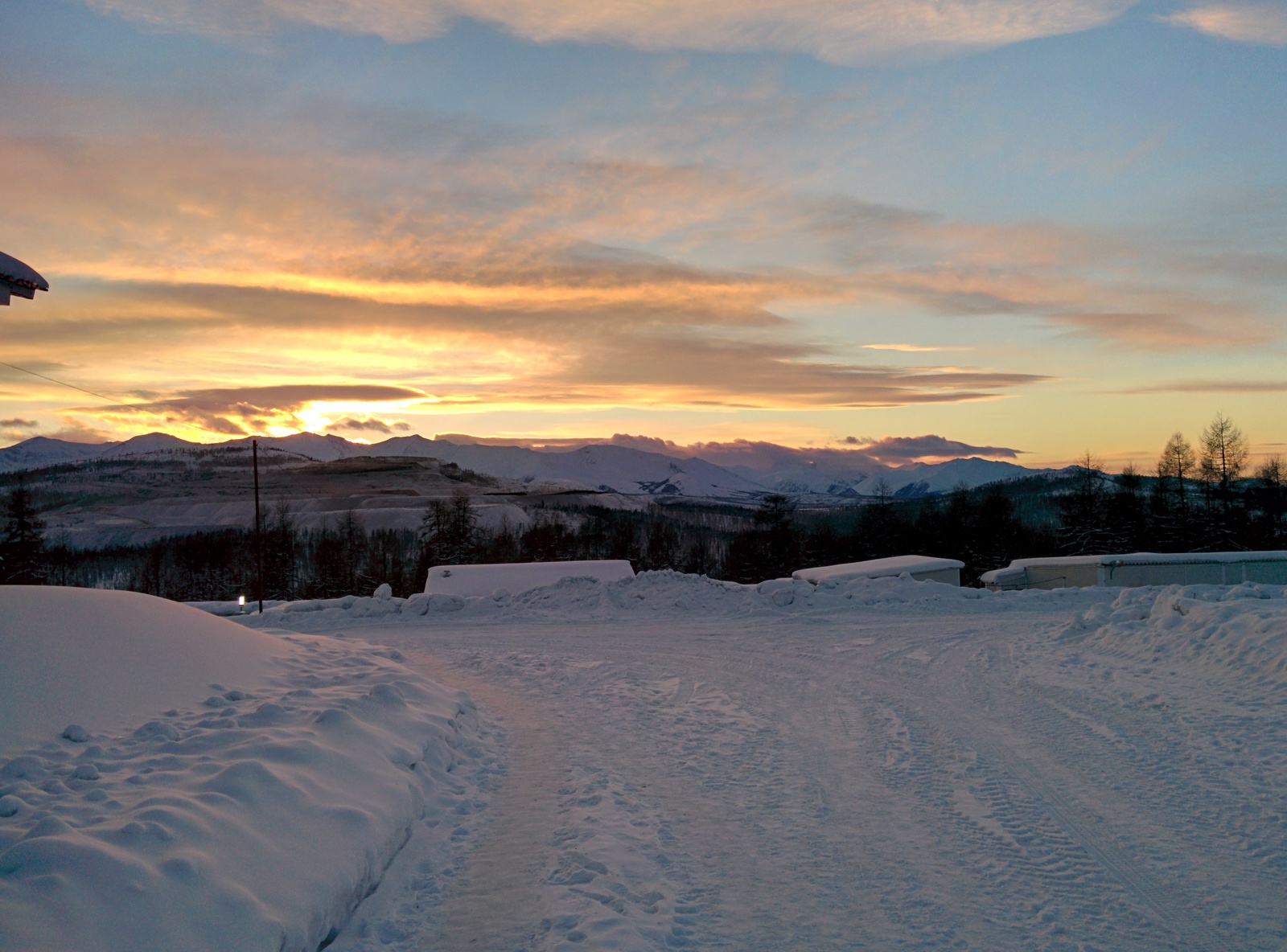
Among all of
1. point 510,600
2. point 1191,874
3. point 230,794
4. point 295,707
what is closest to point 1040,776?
point 1191,874

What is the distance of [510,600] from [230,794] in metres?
17.1

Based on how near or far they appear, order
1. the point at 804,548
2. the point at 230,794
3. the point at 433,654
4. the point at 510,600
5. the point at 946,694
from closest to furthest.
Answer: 1. the point at 230,794
2. the point at 946,694
3. the point at 433,654
4. the point at 510,600
5. the point at 804,548

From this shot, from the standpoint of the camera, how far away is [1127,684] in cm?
1080

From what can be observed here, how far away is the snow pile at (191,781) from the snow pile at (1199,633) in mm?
10029

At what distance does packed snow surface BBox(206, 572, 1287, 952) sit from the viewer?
15.3ft

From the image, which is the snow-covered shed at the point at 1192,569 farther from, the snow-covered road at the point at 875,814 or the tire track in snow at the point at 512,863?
the tire track in snow at the point at 512,863

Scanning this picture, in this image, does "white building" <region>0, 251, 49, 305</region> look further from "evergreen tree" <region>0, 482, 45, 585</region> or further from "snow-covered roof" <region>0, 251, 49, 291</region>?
"evergreen tree" <region>0, 482, 45, 585</region>

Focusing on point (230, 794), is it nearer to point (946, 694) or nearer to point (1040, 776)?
point (1040, 776)

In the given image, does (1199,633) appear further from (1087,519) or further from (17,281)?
(1087,519)

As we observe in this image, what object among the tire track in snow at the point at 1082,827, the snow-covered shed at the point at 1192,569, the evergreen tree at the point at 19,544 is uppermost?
the snow-covered shed at the point at 1192,569

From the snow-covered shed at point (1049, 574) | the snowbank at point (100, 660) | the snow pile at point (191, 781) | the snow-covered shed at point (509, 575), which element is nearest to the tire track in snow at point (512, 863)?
the snow pile at point (191, 781)

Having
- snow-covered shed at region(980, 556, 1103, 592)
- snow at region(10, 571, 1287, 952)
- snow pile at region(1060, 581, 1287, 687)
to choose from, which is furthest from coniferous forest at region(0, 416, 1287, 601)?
snow at region(10, 571, 1287, 952)

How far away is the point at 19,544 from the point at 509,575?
1377 inches

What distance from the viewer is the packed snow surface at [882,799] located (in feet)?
15.3
